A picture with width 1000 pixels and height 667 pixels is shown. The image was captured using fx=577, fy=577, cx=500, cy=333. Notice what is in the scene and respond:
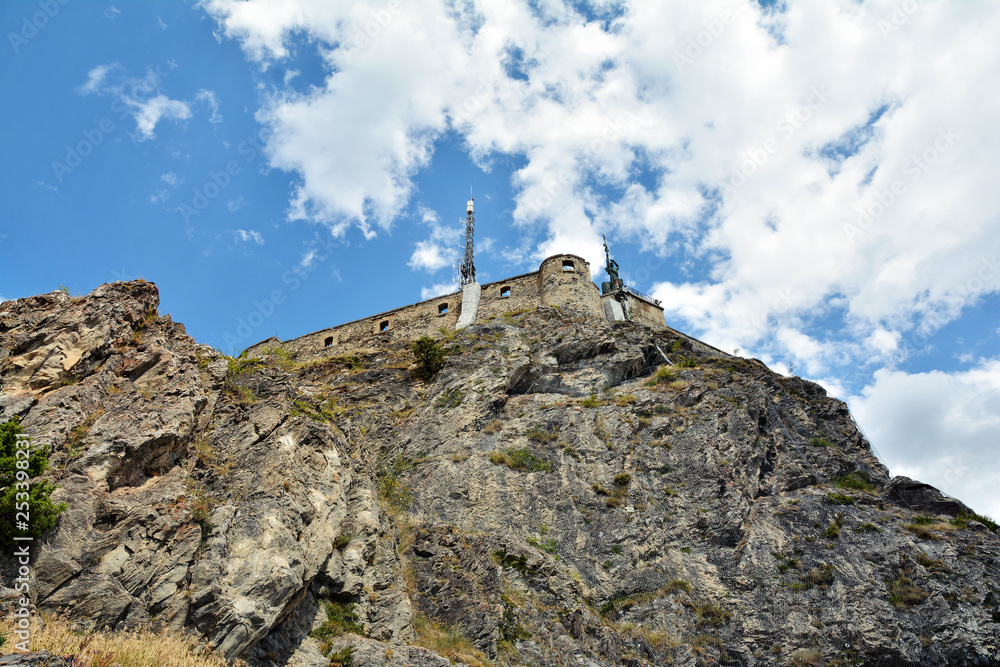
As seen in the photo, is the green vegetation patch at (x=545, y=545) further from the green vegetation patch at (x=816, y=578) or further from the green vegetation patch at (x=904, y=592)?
the green vegetation patch at (x=904, y=592)

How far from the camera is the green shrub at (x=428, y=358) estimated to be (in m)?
28.9

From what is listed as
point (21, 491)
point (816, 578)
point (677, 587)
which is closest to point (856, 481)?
point (816, 578)

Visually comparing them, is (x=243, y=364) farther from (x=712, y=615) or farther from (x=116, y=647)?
(x=712, y=615)

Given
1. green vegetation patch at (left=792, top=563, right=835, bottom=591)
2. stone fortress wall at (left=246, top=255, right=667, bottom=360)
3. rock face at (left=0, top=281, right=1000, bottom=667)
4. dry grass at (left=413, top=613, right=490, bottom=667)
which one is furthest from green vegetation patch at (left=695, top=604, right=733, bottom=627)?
stone fortress wall at (left=246, top=255, right=667, bottom=360)

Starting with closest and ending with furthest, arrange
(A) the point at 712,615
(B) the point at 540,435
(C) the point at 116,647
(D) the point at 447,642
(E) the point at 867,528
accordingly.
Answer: (C) the point at 116,647, (D) the point at 447,642, (A) the point at 712,615, (E) the point at 867,528, (B) the point at 540,435

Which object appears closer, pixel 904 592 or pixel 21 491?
pixel 21 491

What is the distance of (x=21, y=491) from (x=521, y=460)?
15.4m

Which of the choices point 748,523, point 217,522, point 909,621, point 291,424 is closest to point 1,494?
point 217,522

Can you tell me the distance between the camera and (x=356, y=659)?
12586 mm

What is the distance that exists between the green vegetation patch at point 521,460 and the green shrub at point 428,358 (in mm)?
7683

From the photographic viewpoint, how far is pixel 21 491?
9.73 m

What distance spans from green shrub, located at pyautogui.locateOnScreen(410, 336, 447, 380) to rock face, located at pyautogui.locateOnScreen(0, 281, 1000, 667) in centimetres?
258

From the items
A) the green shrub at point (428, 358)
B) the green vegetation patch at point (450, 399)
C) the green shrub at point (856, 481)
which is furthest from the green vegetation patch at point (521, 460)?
the green shrub at point (856, 481)

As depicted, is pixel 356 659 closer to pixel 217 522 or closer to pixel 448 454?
pixel 217 522
